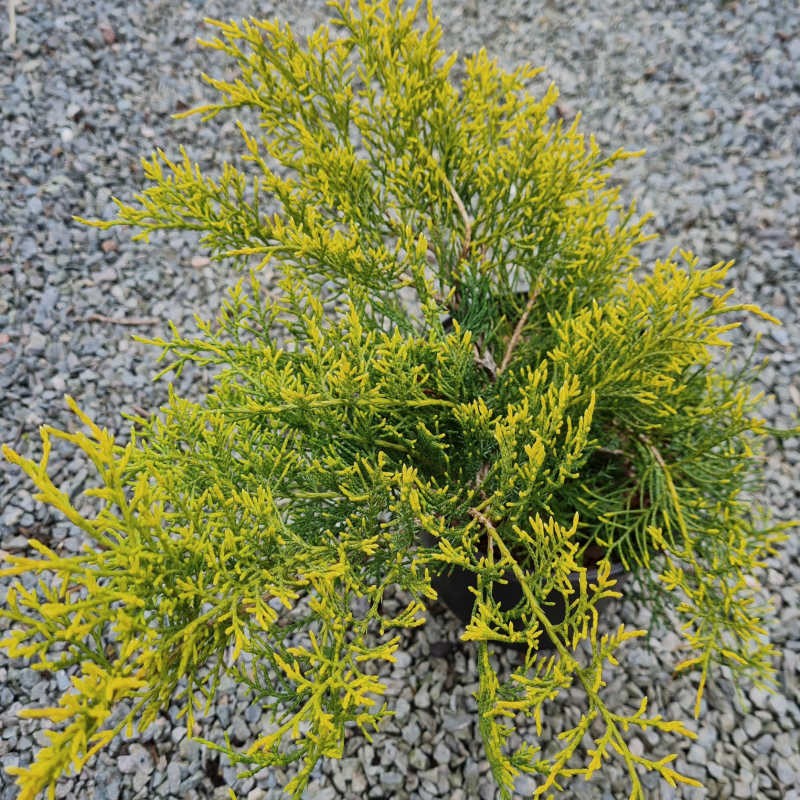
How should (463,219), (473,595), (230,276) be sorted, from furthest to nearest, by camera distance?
(230,276), (473,595), (463,219)

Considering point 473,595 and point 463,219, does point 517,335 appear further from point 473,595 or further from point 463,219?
point 473,595

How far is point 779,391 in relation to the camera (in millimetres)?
3562

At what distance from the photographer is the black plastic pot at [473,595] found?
2334mm

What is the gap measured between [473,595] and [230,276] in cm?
250

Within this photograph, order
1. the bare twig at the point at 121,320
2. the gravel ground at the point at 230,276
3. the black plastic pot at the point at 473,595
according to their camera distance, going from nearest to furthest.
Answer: the black plastic pot at the point at 473,595 → the gravel ground at the point at 230,276 → the bare twig at the point at 121,320

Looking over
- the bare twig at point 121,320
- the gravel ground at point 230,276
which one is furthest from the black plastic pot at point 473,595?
the bare twig at point 121,320

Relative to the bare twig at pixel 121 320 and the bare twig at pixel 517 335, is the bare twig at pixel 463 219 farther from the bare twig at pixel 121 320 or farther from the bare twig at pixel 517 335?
the bare twig at pixel 121 320

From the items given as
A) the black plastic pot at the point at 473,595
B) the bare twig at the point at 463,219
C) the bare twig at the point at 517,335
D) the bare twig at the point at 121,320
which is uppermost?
the bare twig at the point at 463,219

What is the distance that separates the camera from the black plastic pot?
91.9 inches

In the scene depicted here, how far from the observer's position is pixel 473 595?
8.54 feet

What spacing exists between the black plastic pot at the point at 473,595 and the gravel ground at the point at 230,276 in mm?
231

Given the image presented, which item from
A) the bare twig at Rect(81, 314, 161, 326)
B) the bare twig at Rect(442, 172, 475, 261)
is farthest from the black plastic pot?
the bare twig at Rect(81, 314, 161, 326)

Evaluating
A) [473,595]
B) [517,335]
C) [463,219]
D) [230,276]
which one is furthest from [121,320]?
[473,595]

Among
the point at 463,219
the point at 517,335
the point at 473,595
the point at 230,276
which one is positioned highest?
the point at 463,219
